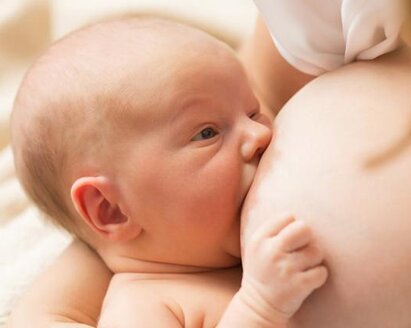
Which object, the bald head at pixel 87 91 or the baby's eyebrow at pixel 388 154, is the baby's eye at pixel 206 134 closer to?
the bald head at pixel 87 91

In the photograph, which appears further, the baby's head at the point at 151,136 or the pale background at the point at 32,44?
the pale background at the point at 32,44

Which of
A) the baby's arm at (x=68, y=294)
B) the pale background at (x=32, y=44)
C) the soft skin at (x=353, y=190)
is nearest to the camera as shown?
the soft skin at (x=353, y=190)

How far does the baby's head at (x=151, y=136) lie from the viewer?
81cm

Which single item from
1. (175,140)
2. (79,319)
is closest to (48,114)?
(175,140)

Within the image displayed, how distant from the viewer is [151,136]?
0.82 metres

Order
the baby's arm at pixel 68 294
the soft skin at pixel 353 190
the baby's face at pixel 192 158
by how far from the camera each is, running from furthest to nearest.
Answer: the baby's arm at pixel 68 294, the baby's face at pixel 192 158, the soft skin at pixel 353 190

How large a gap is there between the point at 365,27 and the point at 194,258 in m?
0.31

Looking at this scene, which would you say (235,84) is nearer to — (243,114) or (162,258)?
(243,114)

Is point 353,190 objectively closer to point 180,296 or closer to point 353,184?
point 353,184

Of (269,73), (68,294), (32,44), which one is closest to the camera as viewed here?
(68,294)

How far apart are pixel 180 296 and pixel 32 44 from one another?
2.54 ft

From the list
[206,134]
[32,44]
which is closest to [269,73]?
[206,134]

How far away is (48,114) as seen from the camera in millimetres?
857

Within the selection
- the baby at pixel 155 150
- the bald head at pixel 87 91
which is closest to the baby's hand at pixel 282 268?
the baby at pixel 155 150
